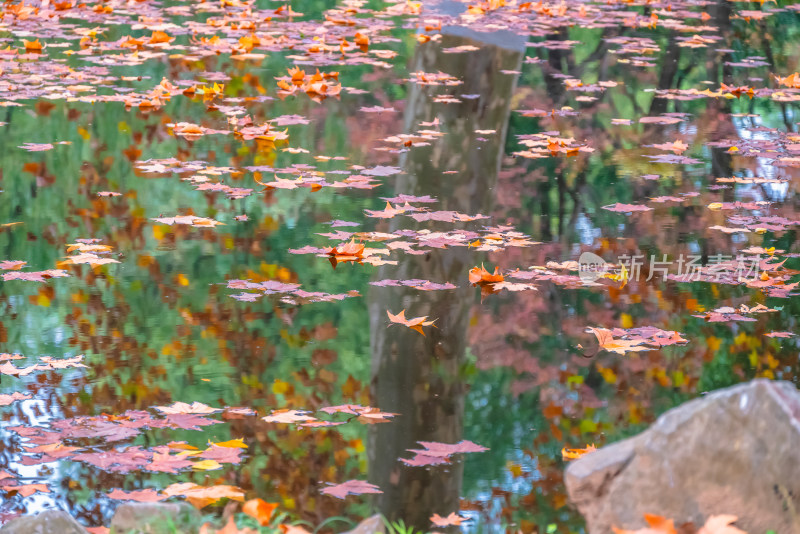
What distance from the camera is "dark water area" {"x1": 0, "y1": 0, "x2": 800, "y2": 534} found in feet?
11.3

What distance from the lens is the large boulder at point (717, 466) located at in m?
2.47

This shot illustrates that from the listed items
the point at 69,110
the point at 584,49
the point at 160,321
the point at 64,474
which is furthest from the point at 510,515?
the point at 584,49

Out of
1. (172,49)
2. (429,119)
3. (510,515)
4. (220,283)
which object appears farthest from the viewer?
(172,49)

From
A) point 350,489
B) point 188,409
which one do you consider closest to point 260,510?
point 350,489

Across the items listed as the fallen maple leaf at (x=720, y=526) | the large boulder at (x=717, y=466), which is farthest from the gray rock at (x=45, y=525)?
the fallen maple leaf at (x=720, y=526)

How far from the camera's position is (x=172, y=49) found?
421 inches

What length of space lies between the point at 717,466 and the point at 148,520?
151 cm

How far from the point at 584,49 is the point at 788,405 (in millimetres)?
8749

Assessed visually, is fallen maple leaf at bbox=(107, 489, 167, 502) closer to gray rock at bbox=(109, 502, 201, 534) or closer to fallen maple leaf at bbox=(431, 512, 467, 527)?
gray rock at bbox=(109, 502, 201, 534)

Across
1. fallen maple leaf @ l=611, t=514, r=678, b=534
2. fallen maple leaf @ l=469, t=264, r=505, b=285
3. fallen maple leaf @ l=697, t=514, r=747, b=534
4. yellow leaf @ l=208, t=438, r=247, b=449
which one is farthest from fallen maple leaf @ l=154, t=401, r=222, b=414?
fallen maple leaf @ l=697, t=514, r=747, b=534

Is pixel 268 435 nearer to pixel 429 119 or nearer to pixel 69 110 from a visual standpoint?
pixel 429 119

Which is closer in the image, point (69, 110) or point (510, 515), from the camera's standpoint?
point (510, 515)

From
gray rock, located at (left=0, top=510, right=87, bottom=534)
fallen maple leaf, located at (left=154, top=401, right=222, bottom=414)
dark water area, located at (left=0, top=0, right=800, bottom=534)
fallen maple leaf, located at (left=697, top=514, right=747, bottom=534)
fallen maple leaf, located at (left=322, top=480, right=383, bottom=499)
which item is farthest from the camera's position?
fallen maple leaf, located at (left=154, top=401, right=222, bottom=414)

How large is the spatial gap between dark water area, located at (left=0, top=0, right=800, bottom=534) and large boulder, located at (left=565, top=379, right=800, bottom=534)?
26.4 inches
